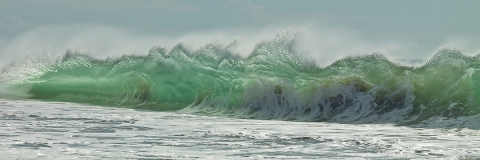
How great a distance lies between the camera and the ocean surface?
848 cm

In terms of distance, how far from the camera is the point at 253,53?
18641mm

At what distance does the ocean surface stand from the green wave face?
3 centimetres

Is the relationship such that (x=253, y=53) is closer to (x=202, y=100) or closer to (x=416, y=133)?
(x=202, y=100)

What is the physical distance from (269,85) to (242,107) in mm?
923

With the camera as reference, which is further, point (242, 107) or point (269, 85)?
point (269, 85)

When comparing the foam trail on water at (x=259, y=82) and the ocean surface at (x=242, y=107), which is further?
the foam trail on water at (x=259, y=82)

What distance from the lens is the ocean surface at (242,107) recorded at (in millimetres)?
8484

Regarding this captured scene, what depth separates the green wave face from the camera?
45.8 ft

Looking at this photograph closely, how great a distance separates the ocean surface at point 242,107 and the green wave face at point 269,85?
34mm

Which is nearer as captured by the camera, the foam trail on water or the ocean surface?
the ocean surface

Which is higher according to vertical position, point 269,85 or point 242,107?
point 269,85

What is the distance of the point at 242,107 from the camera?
624 inches

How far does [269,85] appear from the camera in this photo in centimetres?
1631

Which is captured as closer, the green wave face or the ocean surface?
the ocean surface
